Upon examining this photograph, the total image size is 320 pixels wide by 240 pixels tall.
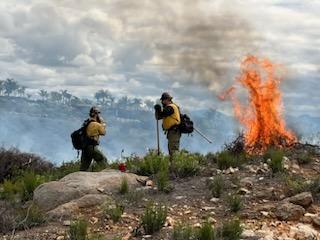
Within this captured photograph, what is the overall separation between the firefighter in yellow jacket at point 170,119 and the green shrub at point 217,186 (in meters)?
3.28

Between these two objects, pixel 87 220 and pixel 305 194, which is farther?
pixel 305 194

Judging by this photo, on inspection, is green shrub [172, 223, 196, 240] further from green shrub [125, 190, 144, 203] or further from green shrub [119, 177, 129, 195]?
green shrub [119, 177, 129, 195]

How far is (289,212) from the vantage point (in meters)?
9.75

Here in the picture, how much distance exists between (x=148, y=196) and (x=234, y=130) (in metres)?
5.26

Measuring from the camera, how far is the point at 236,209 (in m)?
10.1

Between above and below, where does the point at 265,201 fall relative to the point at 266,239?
above

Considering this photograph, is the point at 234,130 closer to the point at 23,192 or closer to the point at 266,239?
the point at 23,192

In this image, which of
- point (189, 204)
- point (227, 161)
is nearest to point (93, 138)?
point (227, 161)

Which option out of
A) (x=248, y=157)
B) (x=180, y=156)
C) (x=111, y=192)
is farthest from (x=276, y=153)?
(x=111, y=192)

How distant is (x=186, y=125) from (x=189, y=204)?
4.69 meters

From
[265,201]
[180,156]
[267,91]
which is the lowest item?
[265,201]

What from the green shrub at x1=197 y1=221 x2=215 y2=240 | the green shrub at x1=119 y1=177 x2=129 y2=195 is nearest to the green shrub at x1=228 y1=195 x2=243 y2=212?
the green shrub at x1=197 y1=221 x2=215 y2=240

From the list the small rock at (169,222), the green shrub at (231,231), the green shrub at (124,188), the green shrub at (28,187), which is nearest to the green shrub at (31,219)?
the green shrub at (124,188)

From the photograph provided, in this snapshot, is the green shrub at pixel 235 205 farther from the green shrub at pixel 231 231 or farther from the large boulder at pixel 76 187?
the large boulder at pixel 76 187
